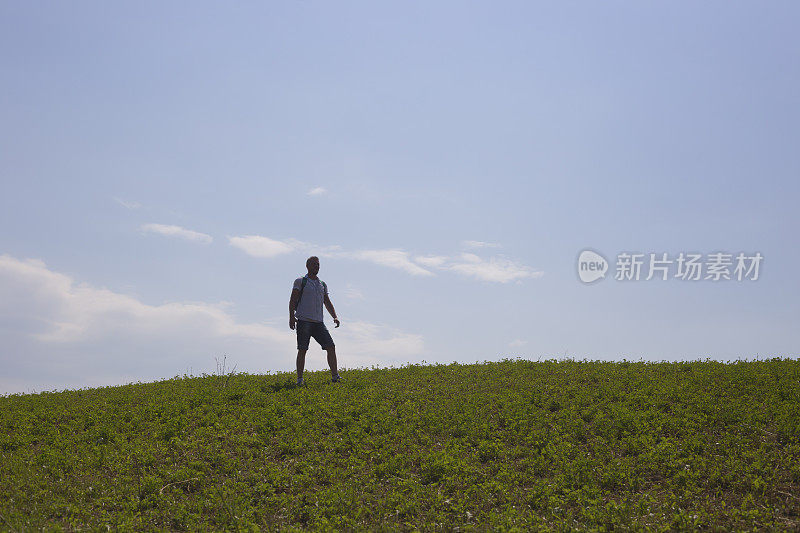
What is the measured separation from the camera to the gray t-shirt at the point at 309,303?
16.8m

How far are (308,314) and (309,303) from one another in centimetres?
33

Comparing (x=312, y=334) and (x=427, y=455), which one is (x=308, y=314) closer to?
(x=312, y=334)

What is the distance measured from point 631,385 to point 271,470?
31.8 ft

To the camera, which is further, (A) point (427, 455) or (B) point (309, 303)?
(B) point (309, 303)

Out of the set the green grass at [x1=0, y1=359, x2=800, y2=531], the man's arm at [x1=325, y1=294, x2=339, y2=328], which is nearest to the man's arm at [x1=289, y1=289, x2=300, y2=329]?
the man's arm at [x1=325, y1=294, x2=339, y2=328]

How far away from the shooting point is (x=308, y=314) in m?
16.8

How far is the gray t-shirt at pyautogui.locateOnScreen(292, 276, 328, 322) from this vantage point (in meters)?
16.8

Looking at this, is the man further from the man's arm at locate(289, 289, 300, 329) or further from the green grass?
the green grass

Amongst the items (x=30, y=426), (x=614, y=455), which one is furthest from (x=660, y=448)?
(x=30, y=426)

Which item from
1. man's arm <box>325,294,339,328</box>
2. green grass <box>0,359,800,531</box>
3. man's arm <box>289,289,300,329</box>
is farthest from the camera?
man's arm <box>325,294,339,328</box>

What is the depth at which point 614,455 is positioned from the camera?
1144 cm

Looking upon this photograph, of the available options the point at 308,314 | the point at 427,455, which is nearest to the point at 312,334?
the point at 308,314

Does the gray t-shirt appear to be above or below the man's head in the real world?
below

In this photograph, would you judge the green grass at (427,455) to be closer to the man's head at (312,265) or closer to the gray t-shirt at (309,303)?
the gray t-shirt at (309,303)
